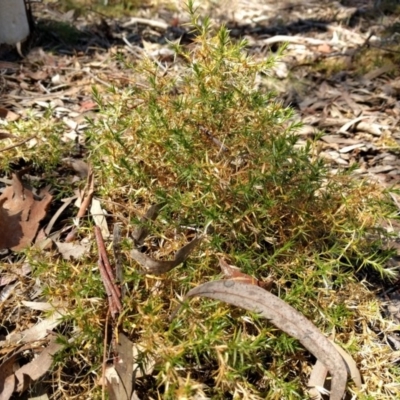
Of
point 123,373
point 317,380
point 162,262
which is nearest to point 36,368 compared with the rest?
point 123,373

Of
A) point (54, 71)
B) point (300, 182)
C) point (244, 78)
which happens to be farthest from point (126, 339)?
point (54, 71)

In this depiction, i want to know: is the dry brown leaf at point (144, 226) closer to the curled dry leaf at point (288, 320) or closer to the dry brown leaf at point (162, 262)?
the dry brown leaf at point (162, 262)

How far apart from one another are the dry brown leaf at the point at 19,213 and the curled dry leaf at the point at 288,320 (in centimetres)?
81

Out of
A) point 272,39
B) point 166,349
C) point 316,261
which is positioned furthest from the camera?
point 272,39

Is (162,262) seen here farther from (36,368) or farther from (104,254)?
(36,368)

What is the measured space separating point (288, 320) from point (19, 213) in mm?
1178

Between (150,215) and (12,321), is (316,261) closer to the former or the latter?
(150,215)

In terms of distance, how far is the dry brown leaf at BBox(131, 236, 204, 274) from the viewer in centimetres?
171

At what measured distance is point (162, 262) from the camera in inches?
67.3

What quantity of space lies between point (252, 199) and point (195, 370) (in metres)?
0.59

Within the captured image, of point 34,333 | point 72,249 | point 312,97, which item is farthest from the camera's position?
point 312,97

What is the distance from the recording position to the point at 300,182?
1.93 m

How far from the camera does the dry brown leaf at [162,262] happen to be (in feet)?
5.62

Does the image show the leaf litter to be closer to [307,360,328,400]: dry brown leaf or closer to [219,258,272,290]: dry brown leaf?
[219,258,272,290]: dry brown leaf
